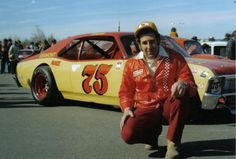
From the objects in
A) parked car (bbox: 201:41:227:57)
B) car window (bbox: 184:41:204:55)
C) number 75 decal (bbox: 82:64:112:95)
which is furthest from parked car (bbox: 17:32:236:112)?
parked car (bbox: 201:41:227:57)

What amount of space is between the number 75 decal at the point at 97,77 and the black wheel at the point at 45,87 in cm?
89

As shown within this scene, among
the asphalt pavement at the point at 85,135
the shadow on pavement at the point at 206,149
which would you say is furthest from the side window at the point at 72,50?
the shadow on pavement at the point at 206,149

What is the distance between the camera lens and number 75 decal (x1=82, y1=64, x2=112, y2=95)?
24.5 ft

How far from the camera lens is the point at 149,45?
15.2ft

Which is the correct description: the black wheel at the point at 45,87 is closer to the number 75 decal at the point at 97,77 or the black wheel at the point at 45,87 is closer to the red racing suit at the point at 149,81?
the number 75 decal at the point at 97,77

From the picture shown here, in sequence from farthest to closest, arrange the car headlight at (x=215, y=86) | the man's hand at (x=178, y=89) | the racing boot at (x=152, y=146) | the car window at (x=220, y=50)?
the car window at (x=220, y=50) → the car headlight at (x=215, y=86) → the racing boot at (x=152, y=146) → the man's hand at (x=178, y=89)

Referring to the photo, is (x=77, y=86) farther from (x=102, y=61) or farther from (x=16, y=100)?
(x=16, y=100)

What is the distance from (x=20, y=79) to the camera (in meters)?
9.44

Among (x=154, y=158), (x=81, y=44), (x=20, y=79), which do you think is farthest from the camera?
(x=20, y=79)

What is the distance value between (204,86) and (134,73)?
1.94 m

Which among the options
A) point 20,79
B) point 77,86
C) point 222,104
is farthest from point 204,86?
point 20,79

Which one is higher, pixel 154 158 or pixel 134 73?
pixel 134 73

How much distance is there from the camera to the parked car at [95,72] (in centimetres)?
645

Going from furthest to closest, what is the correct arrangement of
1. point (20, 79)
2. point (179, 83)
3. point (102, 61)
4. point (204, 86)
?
point (20, 79), point (102, 61), point (204, 86), point (179, 83)
